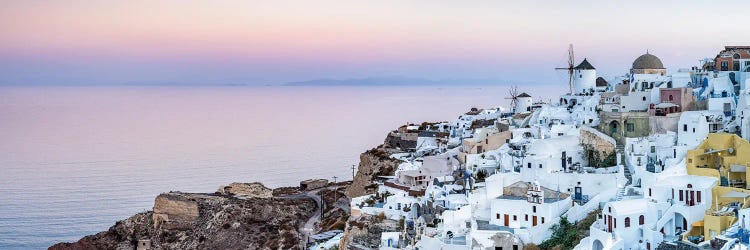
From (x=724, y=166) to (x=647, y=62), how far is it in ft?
48.3

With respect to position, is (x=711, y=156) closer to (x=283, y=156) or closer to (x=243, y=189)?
(x=243, y=189)

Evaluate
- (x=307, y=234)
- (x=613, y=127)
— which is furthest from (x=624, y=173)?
(x=307, y=234)

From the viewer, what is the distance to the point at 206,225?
4512 cm

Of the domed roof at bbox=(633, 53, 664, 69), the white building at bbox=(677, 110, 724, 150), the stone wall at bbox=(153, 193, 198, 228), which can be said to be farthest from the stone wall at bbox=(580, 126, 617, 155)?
the stone wall at bbox=(153, 193, 198, 228)

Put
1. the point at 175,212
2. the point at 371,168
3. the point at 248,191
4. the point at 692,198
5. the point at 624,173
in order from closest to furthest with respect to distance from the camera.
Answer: the point at 692,198 → the point at 624,173 → the point at 175,212 → the point at 371,168 → the point at 248,191

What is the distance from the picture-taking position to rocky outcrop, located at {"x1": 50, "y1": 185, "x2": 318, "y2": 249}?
43.8 meters

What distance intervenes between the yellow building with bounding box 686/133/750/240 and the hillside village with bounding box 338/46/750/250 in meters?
0.04

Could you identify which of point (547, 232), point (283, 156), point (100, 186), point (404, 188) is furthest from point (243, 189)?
point (283, 156)

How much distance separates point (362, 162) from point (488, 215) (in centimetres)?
1983

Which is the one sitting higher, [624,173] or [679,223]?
[624,173]

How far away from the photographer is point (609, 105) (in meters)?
34.8

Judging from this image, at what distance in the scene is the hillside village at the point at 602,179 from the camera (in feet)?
77.3

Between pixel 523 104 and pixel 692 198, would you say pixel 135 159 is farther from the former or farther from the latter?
pixel 692 198

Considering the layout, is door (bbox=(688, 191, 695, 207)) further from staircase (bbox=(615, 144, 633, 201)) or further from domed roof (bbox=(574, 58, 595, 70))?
domed roof (bbox=(574, 58, 595, 70))
